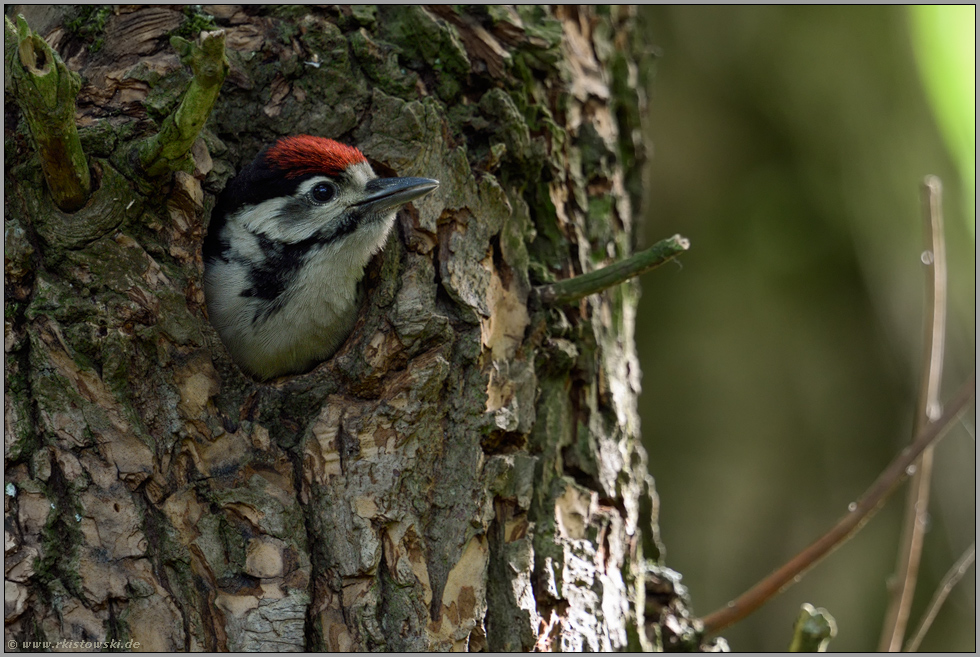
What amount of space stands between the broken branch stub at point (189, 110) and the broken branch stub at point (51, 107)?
0.22 m

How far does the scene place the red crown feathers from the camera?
342 centimetres

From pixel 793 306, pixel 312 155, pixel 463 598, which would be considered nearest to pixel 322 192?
pixel 312 155

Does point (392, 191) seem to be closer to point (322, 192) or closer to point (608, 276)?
point (322, 192)

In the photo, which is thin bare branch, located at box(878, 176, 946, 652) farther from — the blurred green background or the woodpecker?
the blurred green background

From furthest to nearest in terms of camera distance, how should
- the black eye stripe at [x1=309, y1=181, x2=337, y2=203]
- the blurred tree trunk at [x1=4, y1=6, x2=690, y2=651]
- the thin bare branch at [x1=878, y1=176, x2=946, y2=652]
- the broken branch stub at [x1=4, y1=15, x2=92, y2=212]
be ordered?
the black eye stripe at [x1=309, y1=181, x2=337, y2=203] → the thin bare branch at [x1=878, y1=176, x2=946, y2=652] → the blurred tree trunk at [x1=4, y1=6, x2=690, y2=651] → the broken branch stub at [x1=4, y1=15, x2=92, y2=212]

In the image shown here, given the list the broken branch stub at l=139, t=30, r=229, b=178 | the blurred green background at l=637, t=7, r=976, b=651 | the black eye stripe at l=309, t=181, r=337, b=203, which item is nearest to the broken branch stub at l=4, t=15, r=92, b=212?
the broken branch stub at l=139, t=30, r=229, b=178

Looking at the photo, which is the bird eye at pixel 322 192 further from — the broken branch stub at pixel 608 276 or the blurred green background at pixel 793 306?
the blurred green background at pixel 793 306

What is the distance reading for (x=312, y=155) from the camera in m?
3.45

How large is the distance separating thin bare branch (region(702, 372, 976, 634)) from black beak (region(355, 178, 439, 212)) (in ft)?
6.44

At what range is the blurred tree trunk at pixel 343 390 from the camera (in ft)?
8.68

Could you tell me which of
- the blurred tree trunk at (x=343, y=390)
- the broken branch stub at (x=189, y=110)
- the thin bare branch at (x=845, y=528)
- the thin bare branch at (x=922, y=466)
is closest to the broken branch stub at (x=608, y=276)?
the blurred tree trunk at (x=343, y=390)

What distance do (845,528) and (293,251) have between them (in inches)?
98.0

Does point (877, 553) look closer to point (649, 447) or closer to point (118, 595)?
point (649, 447)

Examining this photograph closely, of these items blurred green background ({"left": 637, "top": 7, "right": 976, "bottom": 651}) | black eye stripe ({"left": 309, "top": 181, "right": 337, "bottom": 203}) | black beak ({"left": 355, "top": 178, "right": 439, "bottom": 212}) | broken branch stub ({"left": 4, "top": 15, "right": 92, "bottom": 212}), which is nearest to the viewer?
broken branch stub ({"left": 4, "top": 15, "right": 92, "bottom": 212})
